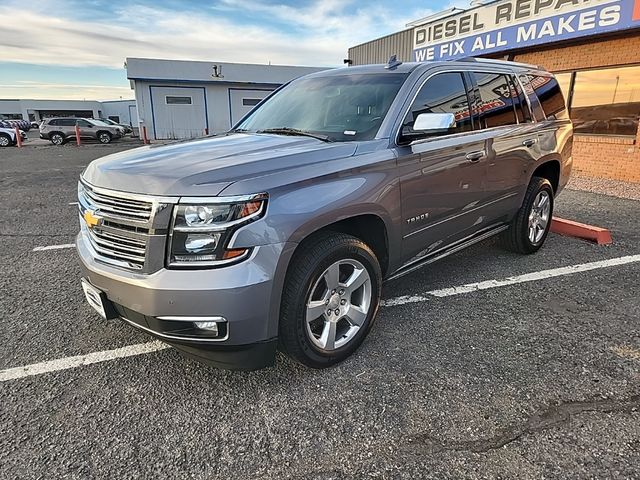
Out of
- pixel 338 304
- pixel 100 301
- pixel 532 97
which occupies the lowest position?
pixel 338 304

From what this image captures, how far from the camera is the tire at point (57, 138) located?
2673cm

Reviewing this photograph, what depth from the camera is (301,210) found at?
8.11 feet

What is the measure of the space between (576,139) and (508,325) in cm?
933

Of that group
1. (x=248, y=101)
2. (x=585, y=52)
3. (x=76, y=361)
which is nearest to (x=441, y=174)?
(x=76, y=361)

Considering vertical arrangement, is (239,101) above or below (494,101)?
above

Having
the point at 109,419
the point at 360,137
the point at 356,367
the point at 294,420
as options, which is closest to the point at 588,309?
the point at 356,367

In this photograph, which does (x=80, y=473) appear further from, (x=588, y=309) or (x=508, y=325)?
(x=588, y=309)

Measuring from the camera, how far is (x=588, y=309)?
3.70 m

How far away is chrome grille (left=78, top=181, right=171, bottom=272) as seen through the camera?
2.32 metres

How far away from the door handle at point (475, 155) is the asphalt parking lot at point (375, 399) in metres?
1.17

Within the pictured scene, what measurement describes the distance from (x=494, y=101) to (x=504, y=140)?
0.38 meters

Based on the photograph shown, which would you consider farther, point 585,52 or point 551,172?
point 585,52

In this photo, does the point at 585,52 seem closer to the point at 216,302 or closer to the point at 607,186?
the point at 607,186

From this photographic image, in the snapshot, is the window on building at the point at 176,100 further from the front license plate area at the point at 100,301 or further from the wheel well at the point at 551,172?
the front license plate area at the point at 100,301
